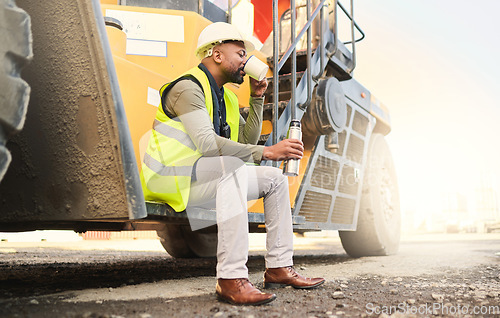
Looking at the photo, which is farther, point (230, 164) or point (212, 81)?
point (212, 81)

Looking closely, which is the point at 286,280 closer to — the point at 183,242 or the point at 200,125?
the point at 200,125

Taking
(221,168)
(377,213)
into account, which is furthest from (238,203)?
(377,213)

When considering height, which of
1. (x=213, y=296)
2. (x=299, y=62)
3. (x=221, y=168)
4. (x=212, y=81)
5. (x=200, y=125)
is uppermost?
(x=299, y=62)

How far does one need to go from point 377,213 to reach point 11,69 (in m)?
4.35

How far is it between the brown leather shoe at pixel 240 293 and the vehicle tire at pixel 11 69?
1.03 meters

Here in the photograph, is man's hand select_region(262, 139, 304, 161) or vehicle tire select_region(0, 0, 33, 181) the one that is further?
man's hand select_region(262, 139, 304, 161)

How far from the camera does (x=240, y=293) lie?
6.38 feet

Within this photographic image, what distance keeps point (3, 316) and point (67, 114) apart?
780 millimetres

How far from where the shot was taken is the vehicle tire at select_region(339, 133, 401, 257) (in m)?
5.00

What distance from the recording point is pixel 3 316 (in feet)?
5.23

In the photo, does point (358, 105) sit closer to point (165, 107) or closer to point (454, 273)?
point (454, 273)

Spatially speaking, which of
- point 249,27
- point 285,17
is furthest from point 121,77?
point 285,17

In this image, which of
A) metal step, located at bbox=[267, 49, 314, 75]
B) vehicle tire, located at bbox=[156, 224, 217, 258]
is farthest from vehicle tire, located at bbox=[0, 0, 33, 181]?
vehicle tire, located at bbox=[156, 224, 217, 258]

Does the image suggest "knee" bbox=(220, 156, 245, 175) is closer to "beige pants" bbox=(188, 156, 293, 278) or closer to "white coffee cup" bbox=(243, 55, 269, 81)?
"beige pants" bbox=(188, 156, 293, 278)
